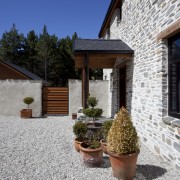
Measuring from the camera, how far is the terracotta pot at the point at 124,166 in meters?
4.03

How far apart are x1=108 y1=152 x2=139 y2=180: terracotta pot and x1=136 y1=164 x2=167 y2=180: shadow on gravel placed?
0.23 m

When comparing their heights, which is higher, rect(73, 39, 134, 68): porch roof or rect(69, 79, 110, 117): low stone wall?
rect(73, 39, 134, 68): porch roof

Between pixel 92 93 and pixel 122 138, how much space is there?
9080 millimetres

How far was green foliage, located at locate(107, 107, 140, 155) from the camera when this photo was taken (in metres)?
4.04

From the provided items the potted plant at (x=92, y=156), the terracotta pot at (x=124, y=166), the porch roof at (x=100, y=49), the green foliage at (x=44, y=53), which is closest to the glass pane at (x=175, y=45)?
the terracotta pot at (x=124, y=166)

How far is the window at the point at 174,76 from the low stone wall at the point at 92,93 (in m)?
8.12

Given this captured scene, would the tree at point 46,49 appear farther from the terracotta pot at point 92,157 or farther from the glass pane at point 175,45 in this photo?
the terracotta pot at point 92,157

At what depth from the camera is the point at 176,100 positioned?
4.85 m

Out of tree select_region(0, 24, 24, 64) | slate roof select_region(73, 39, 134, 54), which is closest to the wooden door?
slate roof select_region(73, 39, 134, 54)

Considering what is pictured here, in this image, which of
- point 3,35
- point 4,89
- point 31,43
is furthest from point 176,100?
Result: point 3,35

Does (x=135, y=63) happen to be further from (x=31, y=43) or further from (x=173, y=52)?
(x=31, y=43)

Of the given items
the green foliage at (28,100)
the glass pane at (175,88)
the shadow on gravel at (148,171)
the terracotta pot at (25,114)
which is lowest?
the shadow on gravel at (148,171)

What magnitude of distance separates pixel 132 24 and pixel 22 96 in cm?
772

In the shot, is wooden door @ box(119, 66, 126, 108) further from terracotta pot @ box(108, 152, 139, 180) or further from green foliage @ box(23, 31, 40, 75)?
green foliage @ box(23, 31, 40, 75)
